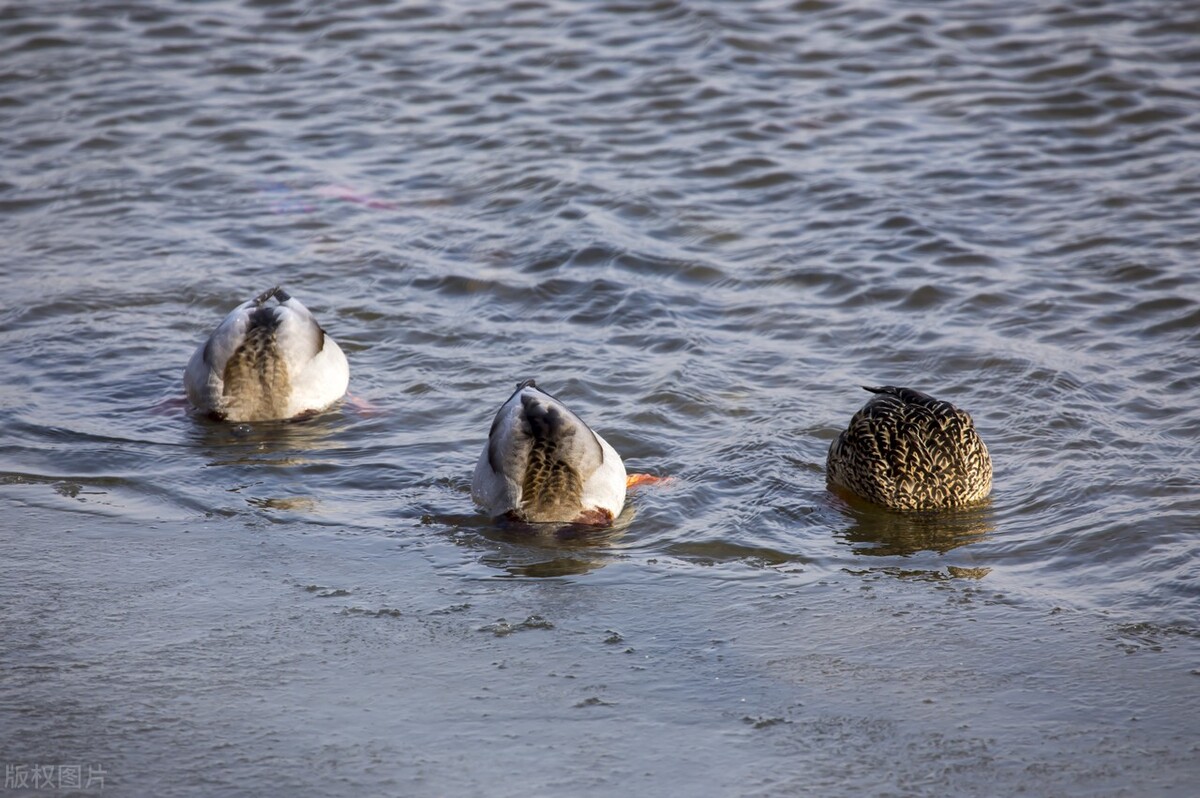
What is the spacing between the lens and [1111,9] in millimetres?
14492

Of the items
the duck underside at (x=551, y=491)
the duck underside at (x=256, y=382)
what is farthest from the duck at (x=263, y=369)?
the duck underside at (x=551, y=491)

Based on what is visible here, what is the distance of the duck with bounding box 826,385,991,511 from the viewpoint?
6.98 meters

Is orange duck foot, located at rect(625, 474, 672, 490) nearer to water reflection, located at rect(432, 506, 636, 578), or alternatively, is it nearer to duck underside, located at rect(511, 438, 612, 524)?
water reflection, located at rect(432, 506, 636, 578)

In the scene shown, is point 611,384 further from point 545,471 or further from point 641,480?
point 545,471

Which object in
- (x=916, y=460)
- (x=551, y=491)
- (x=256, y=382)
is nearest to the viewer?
(x=551, y=491)

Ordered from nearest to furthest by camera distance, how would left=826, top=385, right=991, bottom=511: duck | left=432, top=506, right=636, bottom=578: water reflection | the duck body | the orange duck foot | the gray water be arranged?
1. the gray water
2. left=432, top=506, right=636, bottom=578: water reflection
3. the duck body
4. left=826, top=385, right=991, bottom=511: duck
5. the orange duck foot

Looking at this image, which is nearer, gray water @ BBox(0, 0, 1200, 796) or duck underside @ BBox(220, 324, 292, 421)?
gray water @ BBox(0, 0, 1200, 796)

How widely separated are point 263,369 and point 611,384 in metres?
2.06

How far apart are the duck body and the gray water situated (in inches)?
8.1

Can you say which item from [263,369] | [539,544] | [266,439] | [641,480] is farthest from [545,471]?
[263,369]

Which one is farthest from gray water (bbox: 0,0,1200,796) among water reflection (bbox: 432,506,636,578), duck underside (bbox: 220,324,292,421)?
duck underside (bbox: 220,324,292,421)

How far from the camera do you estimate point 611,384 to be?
27.9 feet

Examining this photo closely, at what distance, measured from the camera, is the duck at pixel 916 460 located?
6977mm

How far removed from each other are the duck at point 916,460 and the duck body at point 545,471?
1280 mm
